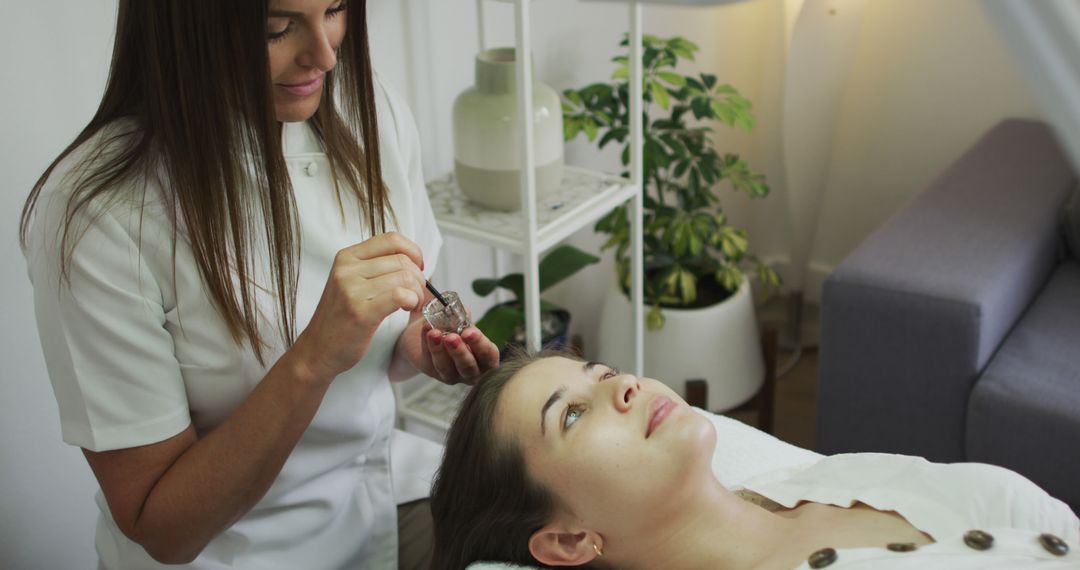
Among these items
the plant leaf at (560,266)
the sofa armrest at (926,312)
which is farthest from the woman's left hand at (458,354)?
the sofa armrest at (926,312)

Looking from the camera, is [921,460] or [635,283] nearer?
[921,460]

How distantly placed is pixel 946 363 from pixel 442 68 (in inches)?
45.0

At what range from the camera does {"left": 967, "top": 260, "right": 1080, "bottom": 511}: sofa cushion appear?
190 cm

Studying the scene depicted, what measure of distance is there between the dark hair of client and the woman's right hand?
0.23 meters

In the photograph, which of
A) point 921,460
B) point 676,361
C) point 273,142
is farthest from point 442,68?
point 921,460

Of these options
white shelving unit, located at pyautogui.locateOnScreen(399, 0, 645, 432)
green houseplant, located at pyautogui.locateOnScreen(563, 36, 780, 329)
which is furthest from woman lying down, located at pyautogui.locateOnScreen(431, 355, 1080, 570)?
green houseplant, located at pyautogui.locateOnScreen(563, 36, 780, 329)

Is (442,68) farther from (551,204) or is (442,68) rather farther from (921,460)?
(921,460)

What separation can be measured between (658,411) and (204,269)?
528 millimetres

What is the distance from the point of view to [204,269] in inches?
44.6

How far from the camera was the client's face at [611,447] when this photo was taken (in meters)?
1.20

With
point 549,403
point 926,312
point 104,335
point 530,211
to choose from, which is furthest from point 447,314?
point 926,312

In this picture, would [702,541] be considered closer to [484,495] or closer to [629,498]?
[629,498]

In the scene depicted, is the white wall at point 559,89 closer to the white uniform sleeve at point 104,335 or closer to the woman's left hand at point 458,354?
the white uniform sleeve at point 104,335

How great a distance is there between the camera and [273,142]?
1.11 meters
